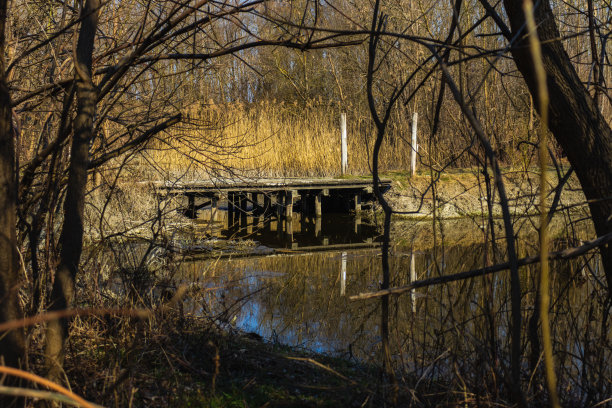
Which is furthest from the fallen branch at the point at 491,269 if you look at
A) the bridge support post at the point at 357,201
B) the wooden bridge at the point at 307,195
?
the bridge support post at the point at 357,201

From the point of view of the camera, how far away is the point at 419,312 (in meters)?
5.45

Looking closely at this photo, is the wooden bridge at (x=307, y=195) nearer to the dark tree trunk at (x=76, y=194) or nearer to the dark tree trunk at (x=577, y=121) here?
the dark tree trunk at (x=76, y=194)

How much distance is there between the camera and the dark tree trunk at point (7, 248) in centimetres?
186

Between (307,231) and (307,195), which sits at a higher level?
(307,195)

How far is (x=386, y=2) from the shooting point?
14.7 metres

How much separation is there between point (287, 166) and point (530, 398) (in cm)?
1144

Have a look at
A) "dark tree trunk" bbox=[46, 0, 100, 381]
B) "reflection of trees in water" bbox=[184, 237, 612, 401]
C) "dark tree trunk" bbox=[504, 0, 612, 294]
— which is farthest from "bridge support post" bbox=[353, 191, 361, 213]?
"dark tree trunk" bbox=[46, 0, 100, 381]

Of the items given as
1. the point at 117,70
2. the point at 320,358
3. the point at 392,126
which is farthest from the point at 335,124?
the point at 117,70

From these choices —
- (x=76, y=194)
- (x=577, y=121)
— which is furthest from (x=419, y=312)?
(x=76, y=194)

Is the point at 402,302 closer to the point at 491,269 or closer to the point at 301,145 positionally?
the point at 491,269

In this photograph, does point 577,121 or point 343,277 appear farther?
point 343,277

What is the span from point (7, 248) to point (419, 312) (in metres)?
4.14

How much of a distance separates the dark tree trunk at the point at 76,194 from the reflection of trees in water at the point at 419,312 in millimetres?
1023

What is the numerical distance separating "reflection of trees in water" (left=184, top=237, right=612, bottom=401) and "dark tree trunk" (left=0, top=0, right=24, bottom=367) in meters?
1.32
